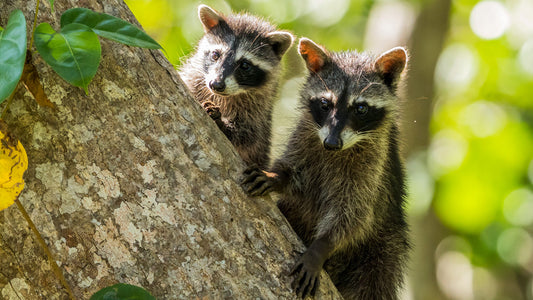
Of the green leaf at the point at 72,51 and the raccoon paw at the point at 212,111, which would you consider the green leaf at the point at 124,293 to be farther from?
the raccoon paw at the point at 212,111

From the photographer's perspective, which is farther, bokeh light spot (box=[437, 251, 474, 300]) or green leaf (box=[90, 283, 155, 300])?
bokeh light spot (box=[437, 251, 474, 300])

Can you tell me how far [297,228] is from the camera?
3709 mm

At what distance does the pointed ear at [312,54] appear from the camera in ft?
12.3

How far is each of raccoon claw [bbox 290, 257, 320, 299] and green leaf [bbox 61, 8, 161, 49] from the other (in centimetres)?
112

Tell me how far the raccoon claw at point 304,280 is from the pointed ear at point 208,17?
2483 millimetres

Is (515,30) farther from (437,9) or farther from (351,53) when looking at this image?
(351,53)

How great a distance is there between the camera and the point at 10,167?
6.72 feet

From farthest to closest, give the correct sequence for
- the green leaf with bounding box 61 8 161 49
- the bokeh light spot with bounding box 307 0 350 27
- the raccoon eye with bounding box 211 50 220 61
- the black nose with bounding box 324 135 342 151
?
the bokeh light spot with bounding box 307 0 350 27, the raccoon eye with bounding box 211 50 220 61, the black nose with bounding box 324 135 342 151, the green leaf with bounding box 61 8 161 49

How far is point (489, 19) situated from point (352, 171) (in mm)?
4007

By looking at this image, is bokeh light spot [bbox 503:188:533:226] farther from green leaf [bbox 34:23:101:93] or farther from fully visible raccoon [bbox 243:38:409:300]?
green leaf [bbox 34:23:101:93]

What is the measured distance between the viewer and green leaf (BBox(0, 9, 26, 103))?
165 centimetres

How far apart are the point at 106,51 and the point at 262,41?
2335mm

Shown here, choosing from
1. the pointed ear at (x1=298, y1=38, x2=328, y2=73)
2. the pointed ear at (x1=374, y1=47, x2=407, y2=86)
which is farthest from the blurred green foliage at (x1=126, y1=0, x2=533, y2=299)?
the pointed ear at (x1=298, y1=38, x2=328, y2=73)

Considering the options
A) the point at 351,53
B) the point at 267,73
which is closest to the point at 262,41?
the point at 267,73
